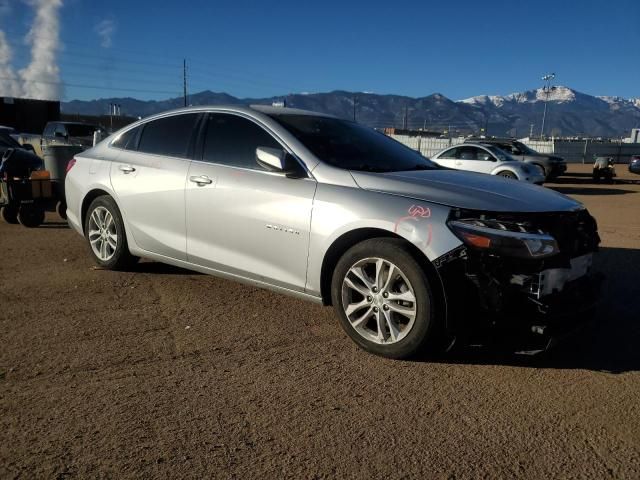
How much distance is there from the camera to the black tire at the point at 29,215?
27.3ft

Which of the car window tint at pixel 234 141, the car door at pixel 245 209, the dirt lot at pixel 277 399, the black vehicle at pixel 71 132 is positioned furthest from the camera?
the black vehicle at pixel 71 132

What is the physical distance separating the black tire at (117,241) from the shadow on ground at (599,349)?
3220 mm

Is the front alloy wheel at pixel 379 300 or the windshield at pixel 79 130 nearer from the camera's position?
the front alloy wheel at pixel 379 300

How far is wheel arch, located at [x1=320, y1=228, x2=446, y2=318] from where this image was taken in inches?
128

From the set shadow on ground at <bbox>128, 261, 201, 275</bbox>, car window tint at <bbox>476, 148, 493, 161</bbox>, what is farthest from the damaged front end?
car window tint at <bbox>476, 148, 493, 161</bbox>

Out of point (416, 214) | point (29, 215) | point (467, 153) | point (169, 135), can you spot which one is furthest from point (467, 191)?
point (467, 153)

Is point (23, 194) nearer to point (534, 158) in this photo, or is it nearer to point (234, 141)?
point (234, 141)

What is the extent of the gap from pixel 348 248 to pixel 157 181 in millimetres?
2003

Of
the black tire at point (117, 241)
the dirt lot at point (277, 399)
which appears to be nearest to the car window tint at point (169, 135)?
the black tire at point (117, 241)

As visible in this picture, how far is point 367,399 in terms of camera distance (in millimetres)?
2975

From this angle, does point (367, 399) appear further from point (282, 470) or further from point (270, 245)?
point (270, 245)

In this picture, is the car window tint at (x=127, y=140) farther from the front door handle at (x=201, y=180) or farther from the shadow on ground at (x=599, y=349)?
the shadow on ground at (x=599, y=349)

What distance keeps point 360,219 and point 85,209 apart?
3351mm

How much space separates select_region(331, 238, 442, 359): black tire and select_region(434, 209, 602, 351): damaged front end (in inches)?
4.6
